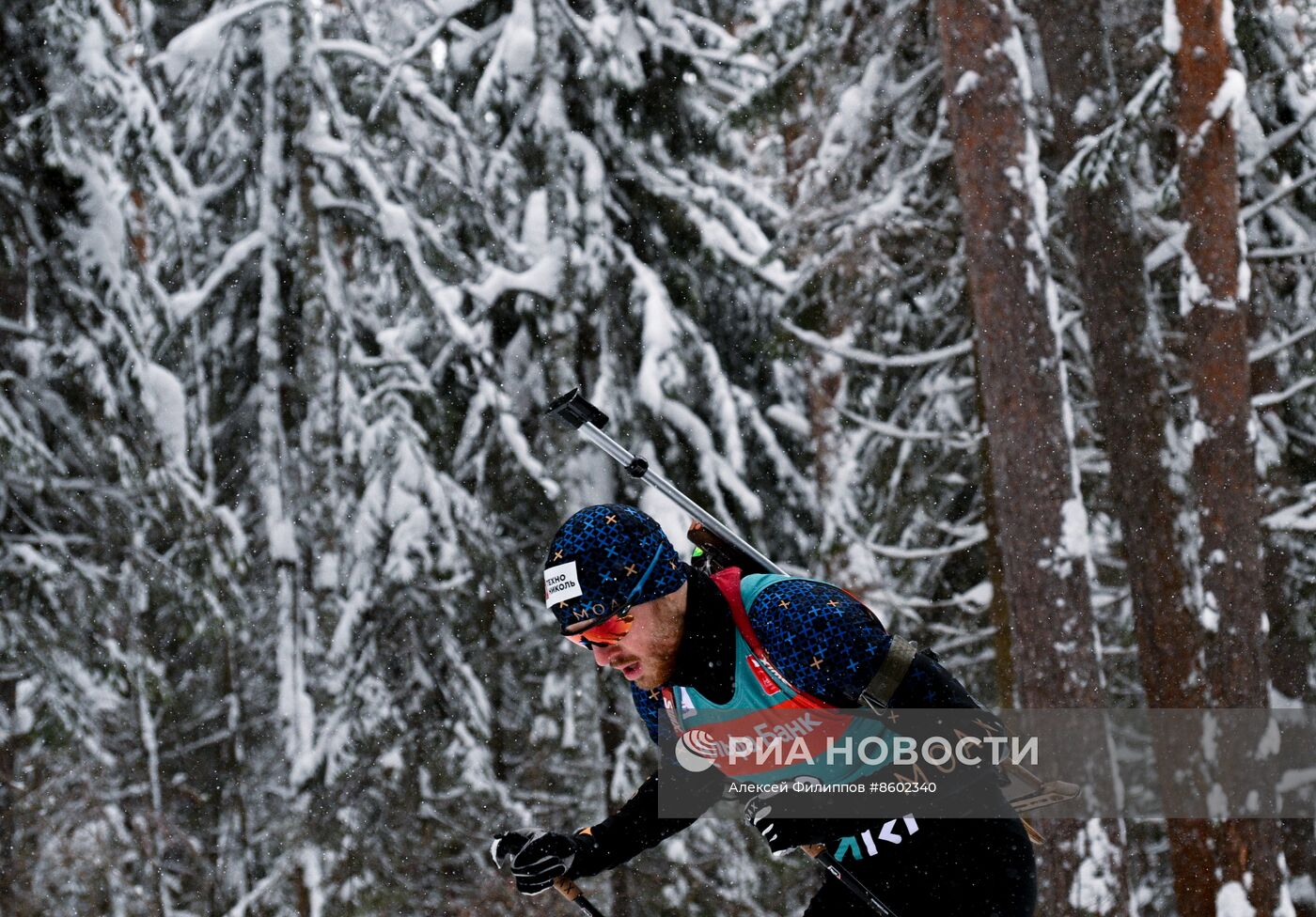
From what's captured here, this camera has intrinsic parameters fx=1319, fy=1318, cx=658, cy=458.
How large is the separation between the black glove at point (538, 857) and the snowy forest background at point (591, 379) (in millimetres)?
5507

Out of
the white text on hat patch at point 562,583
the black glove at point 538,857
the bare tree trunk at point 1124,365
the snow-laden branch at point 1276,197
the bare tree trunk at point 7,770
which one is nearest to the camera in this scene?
the white text on hat patch at point 562,583

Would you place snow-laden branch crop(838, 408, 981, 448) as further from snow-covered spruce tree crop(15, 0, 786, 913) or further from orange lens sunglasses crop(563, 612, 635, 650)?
orange lens sunglasses crop(563, 612, 635, 650)

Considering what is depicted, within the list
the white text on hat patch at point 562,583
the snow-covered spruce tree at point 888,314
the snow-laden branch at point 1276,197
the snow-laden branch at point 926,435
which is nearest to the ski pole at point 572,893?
the white text on hat patch at point 562,583

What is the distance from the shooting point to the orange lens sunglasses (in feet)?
10.9

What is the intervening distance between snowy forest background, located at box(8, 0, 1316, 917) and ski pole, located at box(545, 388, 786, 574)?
5.25m

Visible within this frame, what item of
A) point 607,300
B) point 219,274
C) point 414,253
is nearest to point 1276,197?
point 607,300

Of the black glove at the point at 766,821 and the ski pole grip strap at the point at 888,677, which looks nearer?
the ski pole grip strap at the point at 888,677

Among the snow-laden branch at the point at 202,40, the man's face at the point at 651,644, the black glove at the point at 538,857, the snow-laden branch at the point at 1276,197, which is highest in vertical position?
the snow-laden branch at the point at 202,40

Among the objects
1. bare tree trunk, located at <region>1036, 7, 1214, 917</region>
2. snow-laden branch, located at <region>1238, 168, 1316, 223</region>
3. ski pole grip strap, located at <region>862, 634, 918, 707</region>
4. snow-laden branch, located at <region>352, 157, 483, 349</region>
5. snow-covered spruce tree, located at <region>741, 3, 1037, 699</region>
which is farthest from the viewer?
snow-covered spruce tree, located at <region>741, 3, 1037, 699</region>

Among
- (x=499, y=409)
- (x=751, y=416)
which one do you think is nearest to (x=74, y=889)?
(x=499, y=409)

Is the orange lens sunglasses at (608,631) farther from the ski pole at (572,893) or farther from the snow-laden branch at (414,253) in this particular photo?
the snow-laden branch at (414,253)

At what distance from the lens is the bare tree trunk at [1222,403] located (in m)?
9.23

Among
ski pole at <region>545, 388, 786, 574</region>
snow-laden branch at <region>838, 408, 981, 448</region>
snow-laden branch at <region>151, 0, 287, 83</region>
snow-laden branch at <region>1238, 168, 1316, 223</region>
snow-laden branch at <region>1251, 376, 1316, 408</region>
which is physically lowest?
ski pole at <region>545, 388, 786, 574</region>

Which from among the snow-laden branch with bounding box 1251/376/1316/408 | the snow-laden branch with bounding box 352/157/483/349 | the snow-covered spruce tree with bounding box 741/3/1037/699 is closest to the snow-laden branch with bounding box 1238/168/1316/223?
the snow-laden branch with bounding box 1251/376/1316/408
